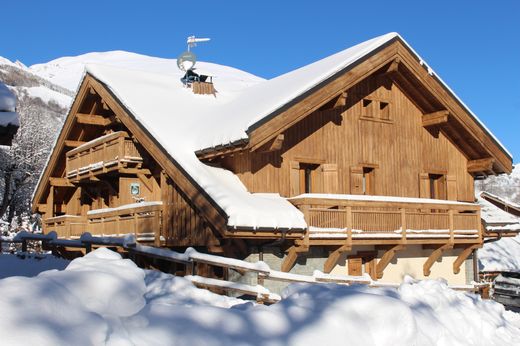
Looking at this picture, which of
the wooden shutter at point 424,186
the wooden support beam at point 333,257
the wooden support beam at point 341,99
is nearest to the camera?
the wooden support beam at point 333,257

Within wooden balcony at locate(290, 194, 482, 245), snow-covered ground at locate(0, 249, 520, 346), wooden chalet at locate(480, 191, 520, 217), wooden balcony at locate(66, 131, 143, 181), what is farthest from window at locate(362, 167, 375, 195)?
wooden chalet at locate(480, 191, 520, 217)

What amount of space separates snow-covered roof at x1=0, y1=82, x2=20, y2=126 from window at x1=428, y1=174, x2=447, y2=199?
604 inches

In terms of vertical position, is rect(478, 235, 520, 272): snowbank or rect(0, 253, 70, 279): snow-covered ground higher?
rect(0, 253, 70, 279): snow-covered ground

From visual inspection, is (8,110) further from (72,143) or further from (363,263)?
(72,143)

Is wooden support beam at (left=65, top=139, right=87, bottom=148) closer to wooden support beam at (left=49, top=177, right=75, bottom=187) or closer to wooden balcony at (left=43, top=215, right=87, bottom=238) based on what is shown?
wooden support beam at (left=49, top=177, right=75, bottom=187)

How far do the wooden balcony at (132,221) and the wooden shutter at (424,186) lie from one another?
8.67 meters

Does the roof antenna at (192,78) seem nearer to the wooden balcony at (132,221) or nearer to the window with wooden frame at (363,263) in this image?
the wooden balcony at (132,221)

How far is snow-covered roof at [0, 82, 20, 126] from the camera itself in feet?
24.6

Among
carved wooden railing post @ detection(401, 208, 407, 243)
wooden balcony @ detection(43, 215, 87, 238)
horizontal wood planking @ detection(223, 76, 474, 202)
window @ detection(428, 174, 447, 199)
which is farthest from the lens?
wooden balcony @ detection(43, 215, 87, 238)

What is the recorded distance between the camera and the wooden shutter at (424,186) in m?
19.3

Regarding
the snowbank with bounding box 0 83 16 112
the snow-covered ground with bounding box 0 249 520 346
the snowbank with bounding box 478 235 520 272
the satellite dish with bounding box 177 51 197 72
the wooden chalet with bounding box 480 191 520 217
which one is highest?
the satellite dish with bounding box 177 51 197 72

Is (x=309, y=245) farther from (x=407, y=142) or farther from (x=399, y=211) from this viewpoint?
(x=407, y=142)

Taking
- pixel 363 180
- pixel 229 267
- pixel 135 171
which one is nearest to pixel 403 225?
pixel 363 180

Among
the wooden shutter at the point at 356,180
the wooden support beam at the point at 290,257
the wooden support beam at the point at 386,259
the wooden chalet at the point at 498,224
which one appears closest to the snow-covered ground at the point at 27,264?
the wooden support beam at the point at 290,257
